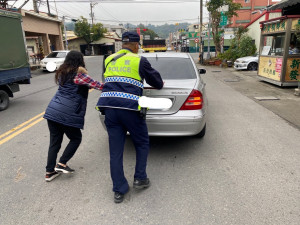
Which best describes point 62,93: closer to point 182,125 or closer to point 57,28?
point 182,125

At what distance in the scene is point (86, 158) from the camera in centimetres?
400

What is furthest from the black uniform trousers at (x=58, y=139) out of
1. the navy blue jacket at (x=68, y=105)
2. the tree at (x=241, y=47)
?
the tree at (x=241, y=47)

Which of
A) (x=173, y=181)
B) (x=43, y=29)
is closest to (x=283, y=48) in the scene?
(x=173, y=181)

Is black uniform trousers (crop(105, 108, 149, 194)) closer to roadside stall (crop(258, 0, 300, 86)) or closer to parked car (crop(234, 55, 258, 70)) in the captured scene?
roadside stall (crop(258, 0, 300, 86))

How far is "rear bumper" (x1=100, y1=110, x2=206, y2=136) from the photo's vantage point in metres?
3.72

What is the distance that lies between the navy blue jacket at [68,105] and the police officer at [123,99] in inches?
18.8

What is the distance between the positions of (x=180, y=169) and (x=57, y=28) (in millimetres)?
28765

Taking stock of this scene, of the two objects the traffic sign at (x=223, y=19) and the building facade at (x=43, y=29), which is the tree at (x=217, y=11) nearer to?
the traffic sign at (x=223, y=19)

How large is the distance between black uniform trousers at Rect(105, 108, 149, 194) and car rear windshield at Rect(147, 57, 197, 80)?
1.67 m

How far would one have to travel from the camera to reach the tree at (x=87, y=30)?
5109cm

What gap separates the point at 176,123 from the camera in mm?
3717

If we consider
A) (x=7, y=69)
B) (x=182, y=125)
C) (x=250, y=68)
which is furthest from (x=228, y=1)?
(x=182, y=125)

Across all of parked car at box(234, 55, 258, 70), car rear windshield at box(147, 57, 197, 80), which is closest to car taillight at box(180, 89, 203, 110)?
car rear windshield at box(147, 57, 197, 80)

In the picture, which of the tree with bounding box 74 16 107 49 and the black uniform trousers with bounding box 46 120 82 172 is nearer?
the black uniform trousers with bounding box 46 120 82 172
